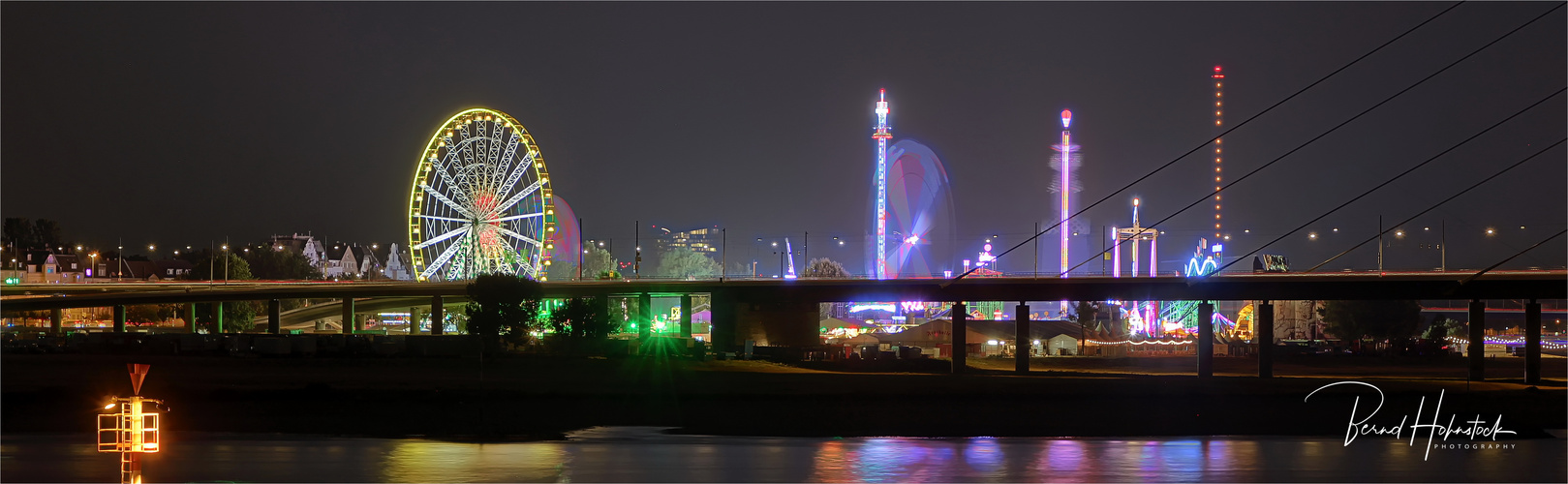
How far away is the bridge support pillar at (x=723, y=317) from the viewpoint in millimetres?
78688

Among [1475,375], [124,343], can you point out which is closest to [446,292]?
[124,343]

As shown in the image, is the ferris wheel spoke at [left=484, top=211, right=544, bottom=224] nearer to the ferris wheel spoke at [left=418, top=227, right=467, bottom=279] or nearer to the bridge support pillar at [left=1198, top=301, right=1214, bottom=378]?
the ferris wheel spoke at [left=418, top=227, right=467, bottom=279]

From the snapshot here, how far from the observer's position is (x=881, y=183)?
13950cm

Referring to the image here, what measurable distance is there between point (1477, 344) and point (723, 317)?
4540 centimetres

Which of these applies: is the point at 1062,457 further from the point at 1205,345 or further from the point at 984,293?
the point at 984,293

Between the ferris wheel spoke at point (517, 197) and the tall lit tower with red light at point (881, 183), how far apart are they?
52145 mm

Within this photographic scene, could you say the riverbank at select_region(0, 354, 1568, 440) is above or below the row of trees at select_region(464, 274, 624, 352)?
below

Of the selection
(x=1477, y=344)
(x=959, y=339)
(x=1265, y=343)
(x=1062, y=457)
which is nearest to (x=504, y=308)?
(x=959, y=339)

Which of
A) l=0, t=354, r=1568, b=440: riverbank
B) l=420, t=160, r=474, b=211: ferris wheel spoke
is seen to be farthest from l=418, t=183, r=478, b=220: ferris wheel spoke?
l=0, t=354, r=1568, b=440: riverbank

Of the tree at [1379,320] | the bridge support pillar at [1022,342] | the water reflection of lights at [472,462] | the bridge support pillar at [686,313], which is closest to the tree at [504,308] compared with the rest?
the bridge support pillar at [686,313]

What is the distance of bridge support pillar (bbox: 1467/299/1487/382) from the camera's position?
64062 millimetres

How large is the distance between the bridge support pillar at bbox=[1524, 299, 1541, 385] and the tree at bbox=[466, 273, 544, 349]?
176 feet

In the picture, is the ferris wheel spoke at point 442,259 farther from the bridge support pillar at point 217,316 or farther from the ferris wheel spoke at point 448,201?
the bridge support pillar at point 217,316

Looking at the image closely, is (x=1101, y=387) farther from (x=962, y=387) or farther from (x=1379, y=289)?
(x=1379, y=289)
